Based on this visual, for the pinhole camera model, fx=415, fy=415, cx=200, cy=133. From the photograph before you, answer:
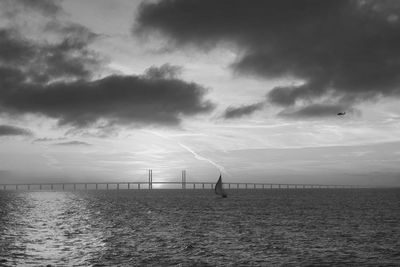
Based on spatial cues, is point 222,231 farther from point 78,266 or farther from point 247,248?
point 78,266

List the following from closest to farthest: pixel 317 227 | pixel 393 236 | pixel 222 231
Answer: pixel 393 236 → pixel 222 231 → pixel 317 227

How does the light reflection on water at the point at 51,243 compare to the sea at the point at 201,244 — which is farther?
the light reflection on water at the point at 51,243

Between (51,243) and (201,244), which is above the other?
(51,243)

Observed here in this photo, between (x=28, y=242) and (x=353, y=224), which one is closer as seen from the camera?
(x=28, y=242)

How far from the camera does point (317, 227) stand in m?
75.9

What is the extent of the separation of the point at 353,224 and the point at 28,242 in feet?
195

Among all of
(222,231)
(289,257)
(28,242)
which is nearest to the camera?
(289,257)

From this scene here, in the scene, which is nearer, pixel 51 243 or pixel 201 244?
pixel 201 244

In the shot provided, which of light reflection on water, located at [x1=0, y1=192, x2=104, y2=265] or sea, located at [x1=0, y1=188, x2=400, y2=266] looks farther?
light reflection on water, located at [x1=0, y1=192, x2=104, y2=265]

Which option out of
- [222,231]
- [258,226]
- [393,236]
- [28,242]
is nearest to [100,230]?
[28,242]

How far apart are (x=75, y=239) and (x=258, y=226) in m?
33.5

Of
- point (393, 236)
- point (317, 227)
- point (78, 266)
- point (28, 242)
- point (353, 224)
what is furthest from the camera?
point (353, 224)

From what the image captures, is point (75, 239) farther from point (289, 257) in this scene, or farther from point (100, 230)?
point (289, 257)

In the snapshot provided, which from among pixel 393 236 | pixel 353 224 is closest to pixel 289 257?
pixel 393 236
